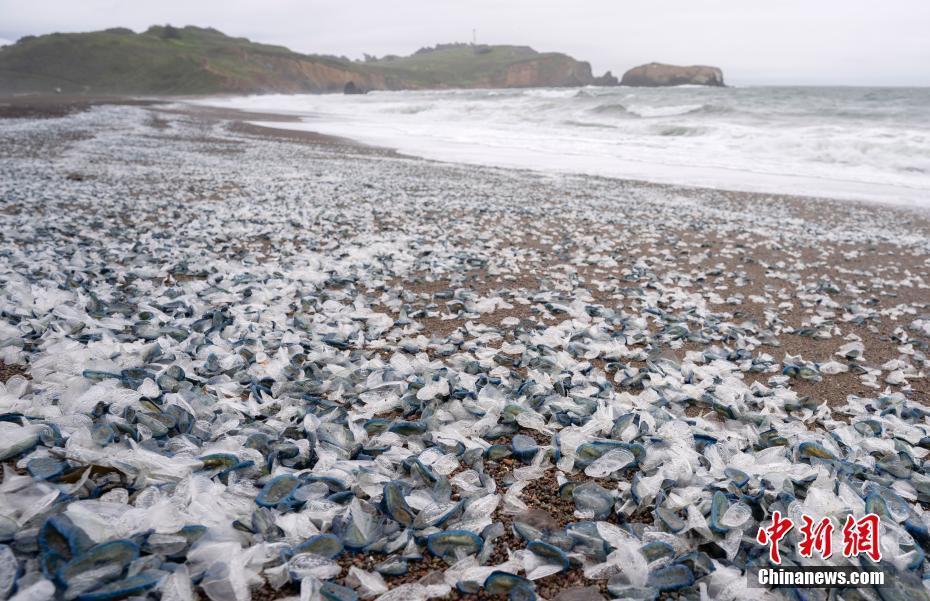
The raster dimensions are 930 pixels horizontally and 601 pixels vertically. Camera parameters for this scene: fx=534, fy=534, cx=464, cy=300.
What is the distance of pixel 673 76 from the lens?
392ft

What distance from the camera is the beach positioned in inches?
105

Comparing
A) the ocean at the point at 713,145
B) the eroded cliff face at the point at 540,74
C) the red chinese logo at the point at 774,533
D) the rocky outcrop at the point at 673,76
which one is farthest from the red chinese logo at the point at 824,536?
the eroded cliff face at the point at 540,74

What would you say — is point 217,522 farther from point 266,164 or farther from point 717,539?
point 266,164

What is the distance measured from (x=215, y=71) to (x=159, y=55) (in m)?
16.4

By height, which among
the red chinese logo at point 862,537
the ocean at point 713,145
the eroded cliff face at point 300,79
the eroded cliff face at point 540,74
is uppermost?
the eroded cliff face at point 540,74

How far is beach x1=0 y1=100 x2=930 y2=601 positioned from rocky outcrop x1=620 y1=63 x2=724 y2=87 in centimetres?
12202

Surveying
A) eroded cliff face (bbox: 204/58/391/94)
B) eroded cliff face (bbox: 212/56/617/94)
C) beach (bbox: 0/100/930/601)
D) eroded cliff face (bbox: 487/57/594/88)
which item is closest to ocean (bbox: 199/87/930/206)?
beach (bbox: 0/100/930/601)

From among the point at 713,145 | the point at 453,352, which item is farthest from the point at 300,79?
the point at 453,352

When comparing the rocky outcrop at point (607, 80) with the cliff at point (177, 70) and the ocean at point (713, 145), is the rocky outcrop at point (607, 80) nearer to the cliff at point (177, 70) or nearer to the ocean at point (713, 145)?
the cliff at point (177, 70)

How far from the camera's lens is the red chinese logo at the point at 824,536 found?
2436mm

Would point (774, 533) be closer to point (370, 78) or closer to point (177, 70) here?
point (177, 70)

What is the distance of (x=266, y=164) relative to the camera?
53.6ft

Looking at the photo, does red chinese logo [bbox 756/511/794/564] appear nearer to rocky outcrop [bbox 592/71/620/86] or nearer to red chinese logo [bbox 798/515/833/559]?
red chinese logo [bbox 798/515/833/559]

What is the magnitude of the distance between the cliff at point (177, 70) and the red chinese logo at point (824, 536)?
295 ft
